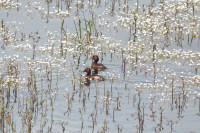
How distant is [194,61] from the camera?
11.5 m

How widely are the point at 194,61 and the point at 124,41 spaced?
2.60m

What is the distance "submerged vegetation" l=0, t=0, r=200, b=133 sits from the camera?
709 centimetres

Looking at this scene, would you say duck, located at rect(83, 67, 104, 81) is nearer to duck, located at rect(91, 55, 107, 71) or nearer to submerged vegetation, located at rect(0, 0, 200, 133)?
submerged vegetation, located at rect(0, 0, 200, 133)

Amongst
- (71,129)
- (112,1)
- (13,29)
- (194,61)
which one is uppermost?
(112,1)

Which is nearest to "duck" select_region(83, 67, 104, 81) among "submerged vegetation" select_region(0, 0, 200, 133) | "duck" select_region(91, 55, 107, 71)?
"submerged vegetation" select_region(0, 0, 200, 133)

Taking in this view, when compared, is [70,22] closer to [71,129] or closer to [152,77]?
[152,77]

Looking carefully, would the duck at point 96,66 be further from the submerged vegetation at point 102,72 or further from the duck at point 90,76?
the duck at point 90,76

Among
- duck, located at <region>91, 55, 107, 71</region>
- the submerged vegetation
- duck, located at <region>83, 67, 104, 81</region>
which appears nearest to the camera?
the submerged vegetation

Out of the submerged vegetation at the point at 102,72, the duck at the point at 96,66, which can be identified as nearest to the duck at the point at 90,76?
the submerged vegetation at the point at 102,72

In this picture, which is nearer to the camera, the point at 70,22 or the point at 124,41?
the point at 124,41

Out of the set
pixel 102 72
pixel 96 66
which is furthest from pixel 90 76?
pixel 102 72

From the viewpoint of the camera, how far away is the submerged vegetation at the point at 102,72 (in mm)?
7094

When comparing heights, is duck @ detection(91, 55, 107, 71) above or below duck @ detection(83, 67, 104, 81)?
above

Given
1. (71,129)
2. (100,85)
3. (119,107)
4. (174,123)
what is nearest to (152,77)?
(100,85)
